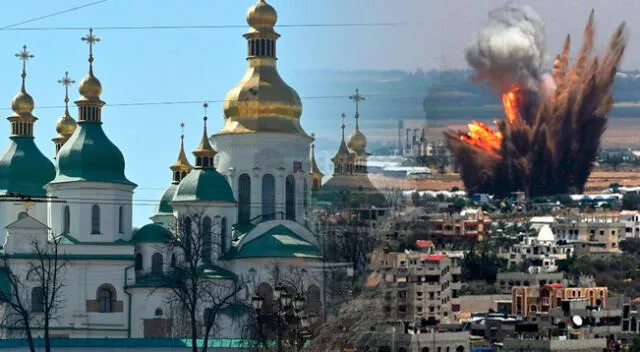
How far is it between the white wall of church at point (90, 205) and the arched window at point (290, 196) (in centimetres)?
491

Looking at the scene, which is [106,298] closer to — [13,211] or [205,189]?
[205,189]

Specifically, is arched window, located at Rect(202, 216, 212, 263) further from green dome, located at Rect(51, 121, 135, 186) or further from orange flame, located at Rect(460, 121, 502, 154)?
orange flame, located at Rect(460, 121, 502, 154)

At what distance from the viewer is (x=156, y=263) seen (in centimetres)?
7488

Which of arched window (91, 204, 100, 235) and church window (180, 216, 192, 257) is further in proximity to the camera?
arched window (91, 204, 100, 235)

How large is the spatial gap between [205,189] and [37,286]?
17.7 ft

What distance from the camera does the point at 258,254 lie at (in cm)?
7412

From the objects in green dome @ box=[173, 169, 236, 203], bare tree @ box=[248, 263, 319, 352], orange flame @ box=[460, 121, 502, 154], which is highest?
orange flame @ box=[460, 121, 502, 154]

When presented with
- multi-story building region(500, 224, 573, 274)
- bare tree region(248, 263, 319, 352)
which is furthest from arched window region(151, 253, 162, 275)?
bare tree region(248, 263, 319, 352)

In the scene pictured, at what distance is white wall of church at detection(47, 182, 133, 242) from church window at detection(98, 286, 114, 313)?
133cm

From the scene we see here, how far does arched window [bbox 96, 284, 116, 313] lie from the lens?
7394 centimetres

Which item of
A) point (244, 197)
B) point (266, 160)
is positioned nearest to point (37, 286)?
point (244, 197)

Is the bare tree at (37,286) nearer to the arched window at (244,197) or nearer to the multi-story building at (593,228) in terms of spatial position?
the arched window at (244,197)

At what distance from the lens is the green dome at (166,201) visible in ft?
258

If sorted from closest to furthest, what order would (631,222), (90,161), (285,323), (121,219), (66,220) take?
(285,323) → (90,161) → (66,220) → (121,219) → (631,222)
